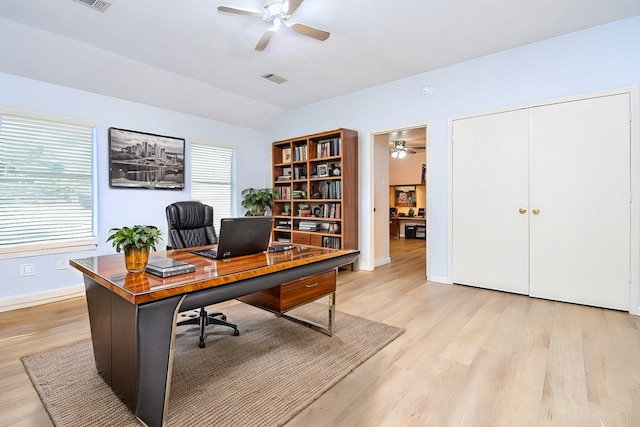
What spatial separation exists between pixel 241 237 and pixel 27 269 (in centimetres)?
299

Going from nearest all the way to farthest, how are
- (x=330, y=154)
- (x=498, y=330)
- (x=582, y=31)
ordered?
(x=498, y=330) → (x=582, y=31) → (x=330, y=154)

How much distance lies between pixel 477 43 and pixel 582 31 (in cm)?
97

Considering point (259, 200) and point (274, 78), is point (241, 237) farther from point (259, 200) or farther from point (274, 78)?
point (259, 200)

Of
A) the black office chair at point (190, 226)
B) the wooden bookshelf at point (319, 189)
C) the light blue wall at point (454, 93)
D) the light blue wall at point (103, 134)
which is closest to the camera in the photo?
the black office chair at point (190, 226)

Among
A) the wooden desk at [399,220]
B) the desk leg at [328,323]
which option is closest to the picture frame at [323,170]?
the desk leg at [328,323]

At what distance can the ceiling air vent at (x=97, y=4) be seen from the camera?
8.36 ft

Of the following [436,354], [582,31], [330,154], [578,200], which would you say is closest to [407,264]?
[330,154]

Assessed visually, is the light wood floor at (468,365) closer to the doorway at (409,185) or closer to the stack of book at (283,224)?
the stack of book at (283,224)

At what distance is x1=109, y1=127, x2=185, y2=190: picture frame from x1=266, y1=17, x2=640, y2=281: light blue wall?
6.67 feet

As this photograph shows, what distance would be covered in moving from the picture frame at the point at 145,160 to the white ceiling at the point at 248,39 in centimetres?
53

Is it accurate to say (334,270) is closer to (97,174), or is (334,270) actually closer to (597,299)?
(597,299)

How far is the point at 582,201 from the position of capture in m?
3.16

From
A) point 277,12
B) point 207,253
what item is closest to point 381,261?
point 207,253

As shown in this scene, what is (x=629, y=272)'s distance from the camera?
2959 mm
